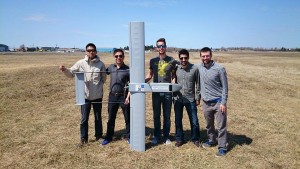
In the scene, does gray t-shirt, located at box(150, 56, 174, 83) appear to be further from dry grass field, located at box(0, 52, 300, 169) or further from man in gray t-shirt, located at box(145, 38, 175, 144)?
dry grass field, located at box(0, 52, 300, 169)

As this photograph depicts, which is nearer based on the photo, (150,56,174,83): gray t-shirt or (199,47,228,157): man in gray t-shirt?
(199,47,228,157): man in gray t-shirt

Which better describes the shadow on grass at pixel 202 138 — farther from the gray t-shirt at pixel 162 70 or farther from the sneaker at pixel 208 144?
the gray t-shirt at pixel 162 70

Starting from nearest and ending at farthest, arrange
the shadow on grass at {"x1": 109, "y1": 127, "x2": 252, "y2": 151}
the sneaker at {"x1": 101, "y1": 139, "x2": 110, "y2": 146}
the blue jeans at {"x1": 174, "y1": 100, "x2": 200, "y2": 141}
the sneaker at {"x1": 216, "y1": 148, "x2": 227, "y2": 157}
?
1. the sneaker at {"x1": 216, "y1": 148, "x2": 227, "y2": 157}
2. the blue jeans at {"x1": 174, "y1": 100, "x2": 200, "y2": 141}
3. the sneaker at {"x1": 101, "y1": 139, "x2": 110, "y2": 146}
4. the shadow on grass at {"x1": 109, "y1": 127, "x2": 252, "y2": 151}

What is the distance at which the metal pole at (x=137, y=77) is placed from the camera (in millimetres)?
5855

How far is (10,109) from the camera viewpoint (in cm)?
1054

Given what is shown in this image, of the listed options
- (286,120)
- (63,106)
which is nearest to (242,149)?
(286,120)

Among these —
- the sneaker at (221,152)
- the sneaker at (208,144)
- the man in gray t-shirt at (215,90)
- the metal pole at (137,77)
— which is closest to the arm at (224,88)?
the man in gray t-shirt at (215,90)

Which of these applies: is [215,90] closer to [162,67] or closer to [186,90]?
[186,90]

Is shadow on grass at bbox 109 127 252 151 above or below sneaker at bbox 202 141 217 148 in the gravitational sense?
below

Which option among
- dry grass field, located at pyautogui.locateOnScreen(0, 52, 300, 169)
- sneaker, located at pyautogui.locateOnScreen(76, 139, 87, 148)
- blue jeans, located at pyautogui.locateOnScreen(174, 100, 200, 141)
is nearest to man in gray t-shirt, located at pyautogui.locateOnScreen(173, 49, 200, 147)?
blue jeans, located at pyautogui.locateOnScreen(174, 100, 200, 141)

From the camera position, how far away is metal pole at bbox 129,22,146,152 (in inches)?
231

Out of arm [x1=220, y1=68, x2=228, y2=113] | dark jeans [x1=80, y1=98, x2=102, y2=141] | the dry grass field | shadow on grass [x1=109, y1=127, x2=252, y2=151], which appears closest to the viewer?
the dry grass field

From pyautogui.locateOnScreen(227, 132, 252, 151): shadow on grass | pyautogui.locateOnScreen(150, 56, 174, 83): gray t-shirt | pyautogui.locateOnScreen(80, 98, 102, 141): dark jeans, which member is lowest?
pyautogui.locateOnScreen(227, 132, 252, 151): shadow on grass

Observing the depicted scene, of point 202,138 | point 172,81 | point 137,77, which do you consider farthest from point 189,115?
point 137,77
